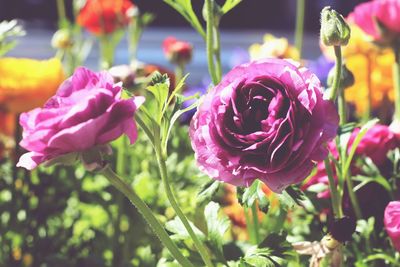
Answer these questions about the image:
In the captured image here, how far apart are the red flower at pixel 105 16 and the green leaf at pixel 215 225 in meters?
0.46

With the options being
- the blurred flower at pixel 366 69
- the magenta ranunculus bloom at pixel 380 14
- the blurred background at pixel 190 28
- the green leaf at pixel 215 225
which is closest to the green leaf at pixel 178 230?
the green leaf at pixel 215 225

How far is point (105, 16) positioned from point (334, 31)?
1.84 feet

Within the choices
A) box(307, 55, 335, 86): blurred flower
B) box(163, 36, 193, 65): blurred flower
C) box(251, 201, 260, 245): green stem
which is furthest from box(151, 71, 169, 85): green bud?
box(307, 55, 335, 86): blurred flower

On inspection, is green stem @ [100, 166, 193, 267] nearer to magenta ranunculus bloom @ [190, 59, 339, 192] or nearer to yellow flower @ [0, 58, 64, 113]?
magenta ranunculus bloom @ [190, 59, 339, 192]

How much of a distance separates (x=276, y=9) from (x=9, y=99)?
4.26m

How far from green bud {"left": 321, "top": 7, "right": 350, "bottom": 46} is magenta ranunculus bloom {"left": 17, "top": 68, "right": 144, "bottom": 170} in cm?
9

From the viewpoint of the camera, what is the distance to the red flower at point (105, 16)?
2.87ft

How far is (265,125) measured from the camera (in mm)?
352

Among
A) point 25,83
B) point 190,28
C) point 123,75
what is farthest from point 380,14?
point 190,28

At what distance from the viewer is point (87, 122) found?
32 cm

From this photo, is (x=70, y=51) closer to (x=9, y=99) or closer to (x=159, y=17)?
A: (x=9, y=99)

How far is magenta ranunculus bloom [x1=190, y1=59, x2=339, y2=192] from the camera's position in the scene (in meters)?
0.34

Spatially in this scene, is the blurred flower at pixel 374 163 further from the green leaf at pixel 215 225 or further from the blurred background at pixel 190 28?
the blurred background at pixel 190 28

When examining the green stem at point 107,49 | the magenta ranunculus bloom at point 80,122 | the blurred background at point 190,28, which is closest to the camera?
the magenta ranunculus bloom at point 80,122
